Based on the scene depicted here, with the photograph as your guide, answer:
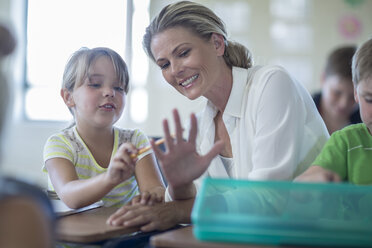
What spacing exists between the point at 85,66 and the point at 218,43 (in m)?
0.52

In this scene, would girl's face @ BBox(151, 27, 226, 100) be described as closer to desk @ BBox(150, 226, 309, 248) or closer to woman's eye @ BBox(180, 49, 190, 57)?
woman's eye @ BBox(180, 49, 190, 57)

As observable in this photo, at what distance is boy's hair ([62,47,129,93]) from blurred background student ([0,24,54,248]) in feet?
3.35

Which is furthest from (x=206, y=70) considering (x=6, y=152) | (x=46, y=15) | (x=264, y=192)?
(x=46, y=15)

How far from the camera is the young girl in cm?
173

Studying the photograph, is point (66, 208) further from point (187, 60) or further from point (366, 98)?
point (366, 98)

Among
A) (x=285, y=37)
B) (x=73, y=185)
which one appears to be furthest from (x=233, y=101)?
(x=285, y=37)

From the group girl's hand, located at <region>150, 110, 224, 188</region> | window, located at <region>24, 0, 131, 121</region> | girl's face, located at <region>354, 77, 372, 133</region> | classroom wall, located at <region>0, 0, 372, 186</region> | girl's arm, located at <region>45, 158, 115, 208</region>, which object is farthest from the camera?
window, located at <region>24, 0, 131, 121</region>

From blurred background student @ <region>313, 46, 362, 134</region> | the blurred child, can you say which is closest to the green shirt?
the blurred child

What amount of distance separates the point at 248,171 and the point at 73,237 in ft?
2.44

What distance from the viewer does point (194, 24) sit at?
5.79ft

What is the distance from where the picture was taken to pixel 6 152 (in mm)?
815

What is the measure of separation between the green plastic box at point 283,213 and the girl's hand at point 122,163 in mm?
354

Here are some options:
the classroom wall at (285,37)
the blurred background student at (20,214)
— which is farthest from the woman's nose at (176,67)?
the classroom wall at (285,37)

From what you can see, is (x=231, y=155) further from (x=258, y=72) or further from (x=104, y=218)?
(x=104, y=218)
